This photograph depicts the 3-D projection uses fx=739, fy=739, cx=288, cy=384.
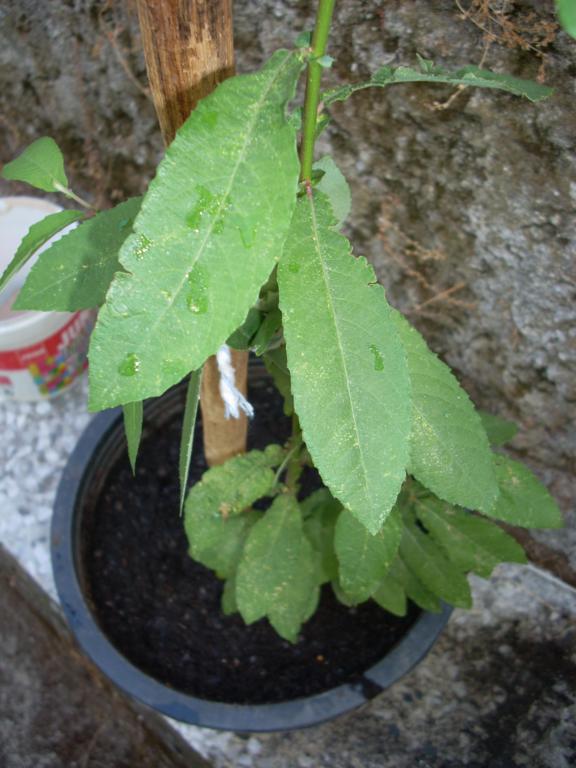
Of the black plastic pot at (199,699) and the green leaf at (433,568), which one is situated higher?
the green leaf at (433,568)

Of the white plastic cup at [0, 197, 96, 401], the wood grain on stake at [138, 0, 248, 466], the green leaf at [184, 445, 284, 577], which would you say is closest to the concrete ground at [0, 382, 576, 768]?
the white plastic cup at [0, 197, 96, 401]

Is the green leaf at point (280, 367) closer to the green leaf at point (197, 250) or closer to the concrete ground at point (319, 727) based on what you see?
the green leaf at point (197, 250)

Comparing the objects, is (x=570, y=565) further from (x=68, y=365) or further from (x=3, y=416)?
(x=3, y=416)

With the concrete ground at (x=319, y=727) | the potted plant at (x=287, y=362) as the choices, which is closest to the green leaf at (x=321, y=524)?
the potted plant at (x=287, y=362)

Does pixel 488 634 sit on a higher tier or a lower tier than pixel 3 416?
lower

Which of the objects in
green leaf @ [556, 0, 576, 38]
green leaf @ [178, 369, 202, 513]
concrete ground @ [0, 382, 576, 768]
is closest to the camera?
green leaf @ [556, 0, 576, 38]

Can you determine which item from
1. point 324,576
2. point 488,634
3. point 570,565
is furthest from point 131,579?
point 570,565

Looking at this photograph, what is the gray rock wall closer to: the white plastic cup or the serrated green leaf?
the white plastic cup
